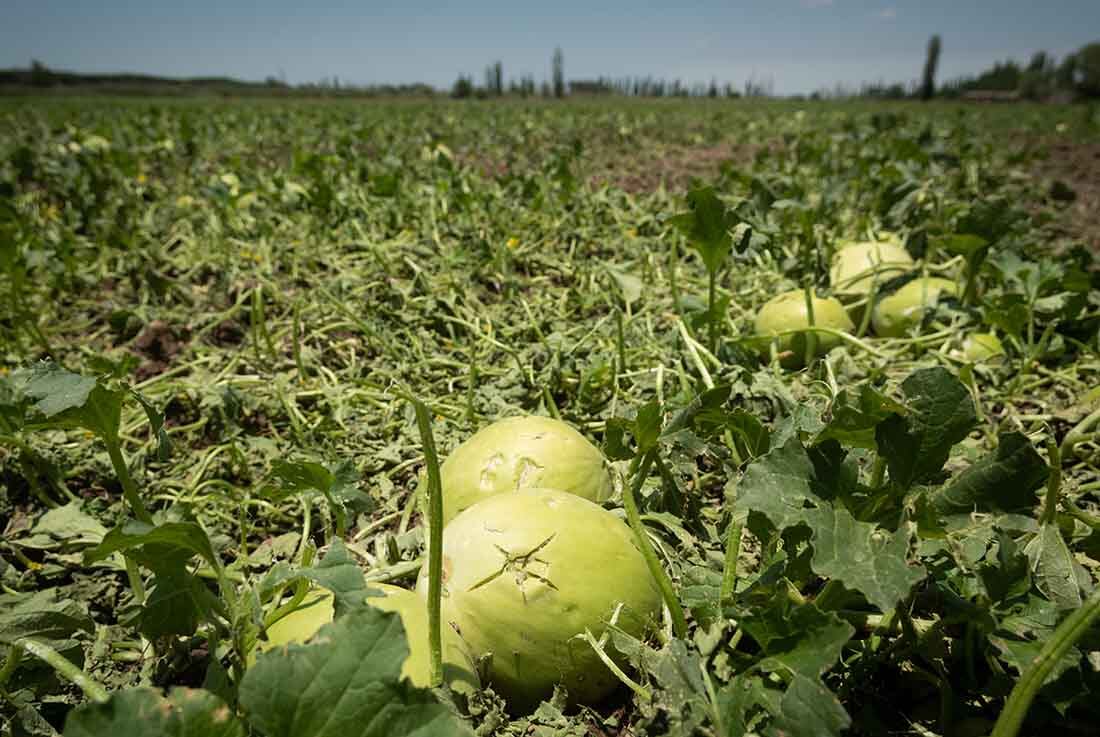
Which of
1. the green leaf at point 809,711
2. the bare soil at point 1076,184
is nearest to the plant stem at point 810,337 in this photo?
the green leaf at point 809,711

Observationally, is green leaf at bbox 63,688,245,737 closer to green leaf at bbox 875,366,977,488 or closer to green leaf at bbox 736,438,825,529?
green leaf at bbox 736,438,825,529

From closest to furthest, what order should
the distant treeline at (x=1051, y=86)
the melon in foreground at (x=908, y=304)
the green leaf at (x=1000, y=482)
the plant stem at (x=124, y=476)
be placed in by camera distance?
the green leaf at (x=1000, y=482), the plant stem at (x=124, y=476), the melon in foreground at (x=908, y=304), the distant treeline at (x=1051, y=86)

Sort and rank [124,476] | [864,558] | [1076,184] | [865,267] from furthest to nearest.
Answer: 1. [1076,184]
2. [865,267]
3. [124,476]
4. [864,558]

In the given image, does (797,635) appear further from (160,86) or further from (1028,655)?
(160,86)

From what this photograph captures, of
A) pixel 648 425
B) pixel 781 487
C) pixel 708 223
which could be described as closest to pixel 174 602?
pixel 648 425

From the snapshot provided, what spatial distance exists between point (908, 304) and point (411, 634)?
241 cm

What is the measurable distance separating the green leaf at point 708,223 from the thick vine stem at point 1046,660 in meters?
1.27

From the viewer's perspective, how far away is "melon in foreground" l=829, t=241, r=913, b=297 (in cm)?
279

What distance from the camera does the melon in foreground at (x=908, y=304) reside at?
2.64m

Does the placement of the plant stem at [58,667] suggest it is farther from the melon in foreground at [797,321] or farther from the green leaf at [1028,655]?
the melon in foreground at [797,321]

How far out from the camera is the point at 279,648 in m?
0.79

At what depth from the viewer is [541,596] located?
3.84ft

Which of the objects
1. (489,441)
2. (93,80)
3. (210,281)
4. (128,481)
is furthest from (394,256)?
(93,80)

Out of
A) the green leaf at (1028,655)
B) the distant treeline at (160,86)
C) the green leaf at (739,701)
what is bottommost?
the green leaf at (739,701)
